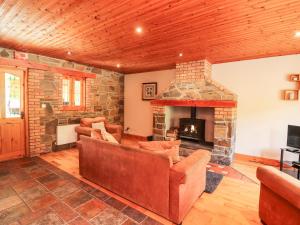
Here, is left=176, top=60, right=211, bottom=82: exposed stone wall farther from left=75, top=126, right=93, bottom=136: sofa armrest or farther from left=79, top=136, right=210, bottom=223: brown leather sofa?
left=75, top=126, right=93, bottom=136: sofa armrest

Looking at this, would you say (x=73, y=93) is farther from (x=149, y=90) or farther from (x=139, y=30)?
(x=139, y=30)

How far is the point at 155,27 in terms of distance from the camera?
262 cm

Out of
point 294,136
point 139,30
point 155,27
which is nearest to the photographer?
point 155,27

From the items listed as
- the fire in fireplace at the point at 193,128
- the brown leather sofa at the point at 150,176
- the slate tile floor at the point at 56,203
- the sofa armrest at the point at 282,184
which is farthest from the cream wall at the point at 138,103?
the sofa armrest at the point at 282,184

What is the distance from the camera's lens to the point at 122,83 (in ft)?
22.8

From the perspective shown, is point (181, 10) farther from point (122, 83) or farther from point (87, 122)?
point (122, 83)

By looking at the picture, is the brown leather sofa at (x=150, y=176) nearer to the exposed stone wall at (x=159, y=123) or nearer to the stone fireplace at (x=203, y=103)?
the stone fireplace at (x=203, y=103)

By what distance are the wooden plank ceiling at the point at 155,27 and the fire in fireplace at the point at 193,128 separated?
176 cm

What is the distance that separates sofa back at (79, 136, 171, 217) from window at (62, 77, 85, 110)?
266 cm

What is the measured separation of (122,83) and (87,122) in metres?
2.50

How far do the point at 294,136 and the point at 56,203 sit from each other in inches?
175

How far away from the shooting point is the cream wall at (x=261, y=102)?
3.92 metres

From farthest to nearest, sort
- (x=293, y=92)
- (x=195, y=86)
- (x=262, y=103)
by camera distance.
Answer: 1. (x=195, y=86)
2. (x=262, y=103)
3. (x=293, y=92)

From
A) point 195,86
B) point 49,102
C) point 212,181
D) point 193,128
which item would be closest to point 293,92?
point 195,86
